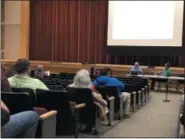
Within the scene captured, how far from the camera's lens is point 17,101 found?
10.8 ft

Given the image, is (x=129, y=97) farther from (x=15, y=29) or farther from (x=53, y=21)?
(x=15, y=29)

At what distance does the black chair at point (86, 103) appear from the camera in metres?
4.74

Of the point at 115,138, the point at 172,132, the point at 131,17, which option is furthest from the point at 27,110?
the point at 131,17

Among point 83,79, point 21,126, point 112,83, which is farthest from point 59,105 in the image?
point 112,83

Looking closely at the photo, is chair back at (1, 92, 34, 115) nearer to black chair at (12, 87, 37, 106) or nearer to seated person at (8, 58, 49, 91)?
black chair at (12, 87, 37, 106)

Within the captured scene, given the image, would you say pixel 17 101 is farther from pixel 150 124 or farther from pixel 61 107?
pixel 150 124

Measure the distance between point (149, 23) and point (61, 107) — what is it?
9793 mm

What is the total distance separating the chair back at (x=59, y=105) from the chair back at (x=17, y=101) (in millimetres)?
743

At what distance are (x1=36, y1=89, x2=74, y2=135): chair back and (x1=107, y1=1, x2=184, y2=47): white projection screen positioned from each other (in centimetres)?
971

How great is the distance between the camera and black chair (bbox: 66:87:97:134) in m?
4.74

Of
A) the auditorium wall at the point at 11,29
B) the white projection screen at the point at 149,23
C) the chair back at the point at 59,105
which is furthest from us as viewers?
the auditorium wall at the point at 11,29

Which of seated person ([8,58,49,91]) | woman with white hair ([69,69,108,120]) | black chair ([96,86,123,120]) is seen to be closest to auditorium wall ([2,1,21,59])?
black chair ([96,86,123,120])

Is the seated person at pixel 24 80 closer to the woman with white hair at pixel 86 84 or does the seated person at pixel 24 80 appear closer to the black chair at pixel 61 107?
the black chair at pixel 61 107

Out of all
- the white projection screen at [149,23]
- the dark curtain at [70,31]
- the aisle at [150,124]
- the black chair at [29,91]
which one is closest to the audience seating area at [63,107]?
the black chair at [29,91]
